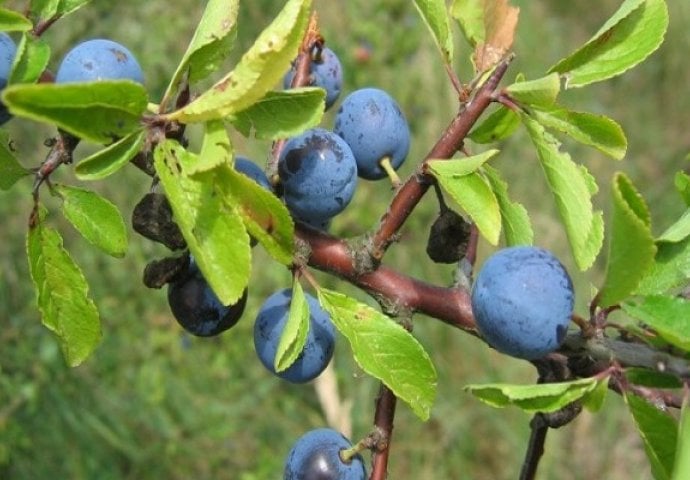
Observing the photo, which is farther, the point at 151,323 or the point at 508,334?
the point at 151,323

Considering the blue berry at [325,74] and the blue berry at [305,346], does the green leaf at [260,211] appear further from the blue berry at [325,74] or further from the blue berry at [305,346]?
the blue berry at [325,74]

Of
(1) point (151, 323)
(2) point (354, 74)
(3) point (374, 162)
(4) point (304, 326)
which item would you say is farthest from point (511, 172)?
(4) point (304, 326)

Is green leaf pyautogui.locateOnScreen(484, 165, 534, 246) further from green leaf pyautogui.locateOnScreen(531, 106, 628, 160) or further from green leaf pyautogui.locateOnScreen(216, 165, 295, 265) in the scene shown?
green leaf pyautogui.locateOnScreen(216, 165, 295, 265)

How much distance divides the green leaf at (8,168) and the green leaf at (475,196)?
479 mm

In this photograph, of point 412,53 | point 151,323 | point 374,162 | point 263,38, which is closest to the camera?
point 263,38

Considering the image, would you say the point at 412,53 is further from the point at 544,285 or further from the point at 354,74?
the point at 544,285

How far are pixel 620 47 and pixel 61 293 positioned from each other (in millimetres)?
689

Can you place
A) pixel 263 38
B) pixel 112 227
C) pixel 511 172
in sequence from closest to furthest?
pixel 263 38
pixel 112 227
pixel 511 172

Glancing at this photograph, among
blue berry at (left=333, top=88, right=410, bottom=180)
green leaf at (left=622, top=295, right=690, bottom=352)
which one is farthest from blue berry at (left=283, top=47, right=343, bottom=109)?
green leaf at (left=622, top=295, right=690, bottom=352)

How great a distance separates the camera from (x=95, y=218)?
1.01 metres

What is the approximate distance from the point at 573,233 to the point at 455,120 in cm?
18

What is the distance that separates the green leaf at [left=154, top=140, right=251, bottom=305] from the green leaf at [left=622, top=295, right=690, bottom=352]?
36 cm

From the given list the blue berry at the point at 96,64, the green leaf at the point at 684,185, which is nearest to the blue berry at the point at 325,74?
the blue berry at the point at 96,64

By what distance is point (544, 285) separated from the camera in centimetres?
91
